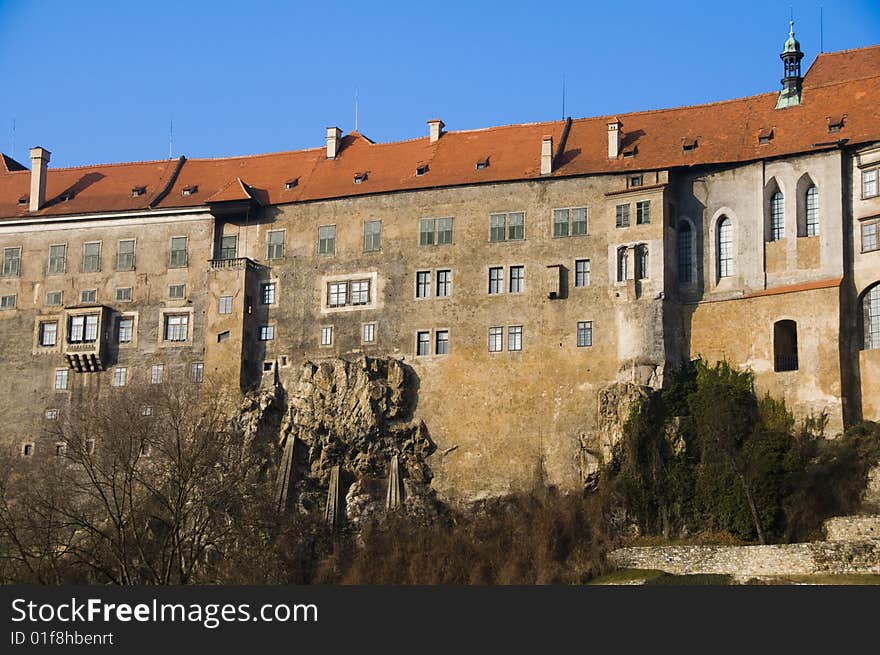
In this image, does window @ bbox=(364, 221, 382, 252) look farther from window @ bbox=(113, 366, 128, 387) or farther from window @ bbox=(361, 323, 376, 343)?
window @ bbox=(113, 366, 128, 387)

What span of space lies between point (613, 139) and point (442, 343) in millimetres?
10946

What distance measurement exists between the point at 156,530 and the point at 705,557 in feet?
67.3

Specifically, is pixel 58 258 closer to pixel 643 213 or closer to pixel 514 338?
pixel 514 338

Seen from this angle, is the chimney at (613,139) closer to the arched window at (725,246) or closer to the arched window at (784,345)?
the arched window at (725,246)

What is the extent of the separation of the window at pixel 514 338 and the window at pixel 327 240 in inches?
355

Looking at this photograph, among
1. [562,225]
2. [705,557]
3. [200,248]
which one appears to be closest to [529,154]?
[562,225]

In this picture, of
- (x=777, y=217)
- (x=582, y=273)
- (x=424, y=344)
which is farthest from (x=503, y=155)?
(x=777, y=217)

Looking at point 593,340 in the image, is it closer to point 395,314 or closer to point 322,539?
point 395,314

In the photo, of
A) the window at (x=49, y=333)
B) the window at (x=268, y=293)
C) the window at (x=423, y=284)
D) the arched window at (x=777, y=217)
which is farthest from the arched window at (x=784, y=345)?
the window at (x=49, y=333)

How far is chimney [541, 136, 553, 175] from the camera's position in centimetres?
7169

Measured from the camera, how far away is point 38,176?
8094 cm

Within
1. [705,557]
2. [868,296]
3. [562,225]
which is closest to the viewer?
[705,557]

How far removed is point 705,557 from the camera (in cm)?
6072

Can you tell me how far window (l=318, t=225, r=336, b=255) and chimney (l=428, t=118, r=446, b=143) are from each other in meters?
6.78
